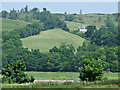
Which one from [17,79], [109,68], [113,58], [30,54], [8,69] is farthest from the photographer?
[30,54]

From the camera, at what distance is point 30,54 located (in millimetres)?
179625

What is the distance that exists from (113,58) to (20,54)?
2189 inches

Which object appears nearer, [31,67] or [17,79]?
[17,79]

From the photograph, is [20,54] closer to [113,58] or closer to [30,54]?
[30,54]

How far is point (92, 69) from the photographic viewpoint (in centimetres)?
4734

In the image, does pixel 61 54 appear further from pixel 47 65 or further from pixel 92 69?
pixel 92 69

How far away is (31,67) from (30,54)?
65.0 feet

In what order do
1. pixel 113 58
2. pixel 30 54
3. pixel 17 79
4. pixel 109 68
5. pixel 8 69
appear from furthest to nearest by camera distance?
1. pixel 30 54
2. pixel 113 58
3. pixel 109 68
4. pixel 8 69
5. pixel 17 79

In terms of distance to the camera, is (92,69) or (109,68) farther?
(109,68)

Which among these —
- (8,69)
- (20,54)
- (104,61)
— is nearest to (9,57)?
(20,54)

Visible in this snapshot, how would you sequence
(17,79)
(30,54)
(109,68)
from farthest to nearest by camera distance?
(30,54) → (109,68) → (17,79)

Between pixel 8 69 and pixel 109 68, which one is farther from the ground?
pixel 8 69

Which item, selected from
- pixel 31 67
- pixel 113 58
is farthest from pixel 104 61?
pixel 31 67

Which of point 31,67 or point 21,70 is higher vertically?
point 21,70
